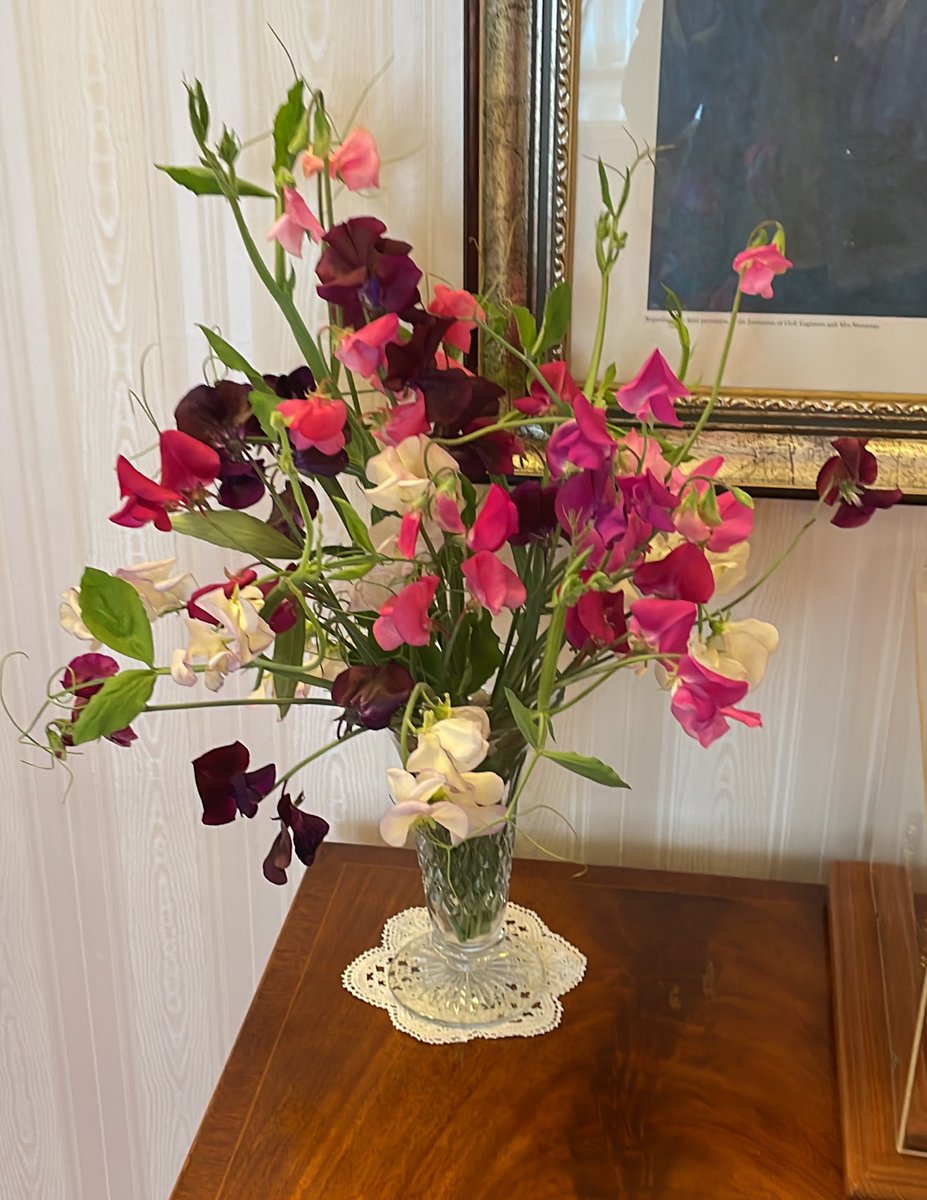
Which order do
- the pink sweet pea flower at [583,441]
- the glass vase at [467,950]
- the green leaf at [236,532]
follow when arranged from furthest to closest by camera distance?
1. the glass vase at [467,950]
2. the green leaf at [236,532]
3. the pink sweet pea flower at [583,441]

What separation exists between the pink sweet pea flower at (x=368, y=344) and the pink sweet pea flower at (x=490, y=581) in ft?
0.42

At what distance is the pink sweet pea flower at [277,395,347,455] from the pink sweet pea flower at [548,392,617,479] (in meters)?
0.12

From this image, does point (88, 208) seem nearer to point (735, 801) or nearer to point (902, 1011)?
point (735, 801)

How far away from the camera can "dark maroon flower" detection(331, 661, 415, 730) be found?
29.4 inches

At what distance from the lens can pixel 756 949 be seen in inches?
41.3

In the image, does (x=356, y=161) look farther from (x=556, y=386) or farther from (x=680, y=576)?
(x=680, y=576)

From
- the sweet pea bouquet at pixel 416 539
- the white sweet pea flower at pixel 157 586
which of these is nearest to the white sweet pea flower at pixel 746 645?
the sweet pea bouquet at pixel 416 539

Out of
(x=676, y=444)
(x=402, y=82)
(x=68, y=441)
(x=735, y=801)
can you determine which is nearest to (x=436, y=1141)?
(x=735, y=801)

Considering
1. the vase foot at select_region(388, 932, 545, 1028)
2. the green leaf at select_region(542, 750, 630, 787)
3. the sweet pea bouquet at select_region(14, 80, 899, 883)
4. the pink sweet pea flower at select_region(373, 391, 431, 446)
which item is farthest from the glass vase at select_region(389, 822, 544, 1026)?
the pink sweet pea flower at select_region(373, 391, 431, 446)

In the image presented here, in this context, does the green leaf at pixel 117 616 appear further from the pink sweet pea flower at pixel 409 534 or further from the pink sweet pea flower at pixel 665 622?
the pink sweet pea flower at pixel 665 622

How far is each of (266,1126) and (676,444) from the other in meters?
0.62

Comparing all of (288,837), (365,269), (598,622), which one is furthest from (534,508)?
(288,837)

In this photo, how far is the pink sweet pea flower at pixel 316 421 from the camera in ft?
2.25

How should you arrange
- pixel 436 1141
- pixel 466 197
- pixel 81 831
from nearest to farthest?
1. pixel 436 1141
2. pixel 466 197
3. pixel 81 831
